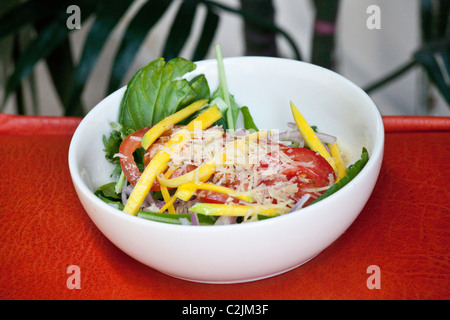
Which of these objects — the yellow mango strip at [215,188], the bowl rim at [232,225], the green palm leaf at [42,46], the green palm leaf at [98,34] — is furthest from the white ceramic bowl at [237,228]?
the green palm leaf at [42,46]

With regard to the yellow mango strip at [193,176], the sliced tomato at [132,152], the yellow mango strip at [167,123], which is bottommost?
the yellow mango strip at [193,176]

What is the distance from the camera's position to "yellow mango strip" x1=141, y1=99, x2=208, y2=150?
90 cm

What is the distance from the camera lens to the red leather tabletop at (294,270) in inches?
29.5

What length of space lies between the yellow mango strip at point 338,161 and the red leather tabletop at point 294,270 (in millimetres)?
79

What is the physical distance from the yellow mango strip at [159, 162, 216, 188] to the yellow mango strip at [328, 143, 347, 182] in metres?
0.22

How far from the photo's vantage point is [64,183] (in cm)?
102

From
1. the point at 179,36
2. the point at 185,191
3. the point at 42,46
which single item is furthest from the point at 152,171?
the point at 42,46

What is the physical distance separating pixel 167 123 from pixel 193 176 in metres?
0.17

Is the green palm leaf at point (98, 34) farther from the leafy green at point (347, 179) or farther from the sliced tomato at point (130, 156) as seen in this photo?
the leafy green at point (347, 179)

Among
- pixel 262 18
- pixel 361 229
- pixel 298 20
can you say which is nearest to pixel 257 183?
pixel 361 229

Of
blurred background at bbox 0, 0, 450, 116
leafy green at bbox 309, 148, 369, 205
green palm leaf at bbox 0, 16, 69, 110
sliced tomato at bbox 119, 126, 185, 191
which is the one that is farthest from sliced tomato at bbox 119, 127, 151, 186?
green palm leaf at bbox 0, 16, 69, 110

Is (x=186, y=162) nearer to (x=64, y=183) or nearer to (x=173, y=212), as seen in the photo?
(x=173, y=212)

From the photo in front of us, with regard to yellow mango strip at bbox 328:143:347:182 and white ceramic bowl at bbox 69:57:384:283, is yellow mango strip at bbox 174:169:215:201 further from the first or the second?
yellow mango strip at bbox 328:143:347:182
